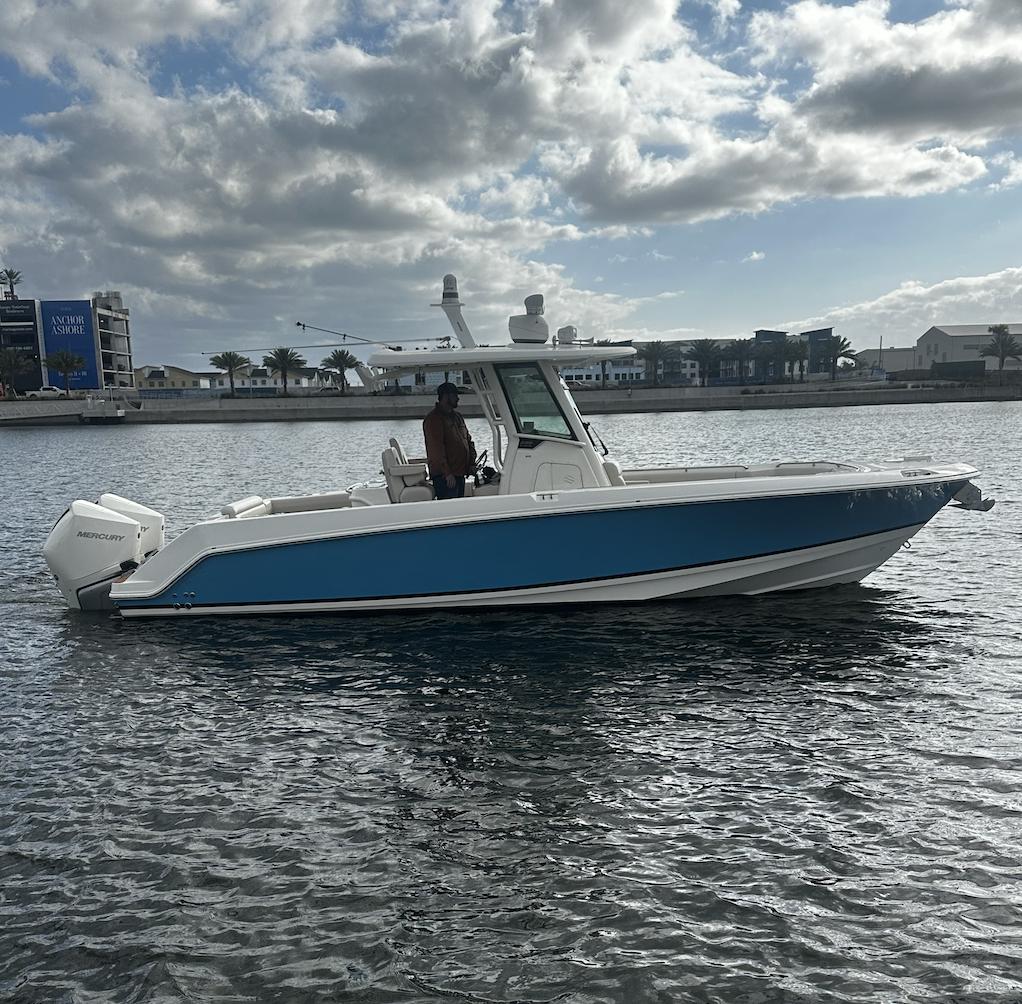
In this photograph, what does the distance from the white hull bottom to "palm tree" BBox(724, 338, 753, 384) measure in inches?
5084

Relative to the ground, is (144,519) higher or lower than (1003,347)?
lower

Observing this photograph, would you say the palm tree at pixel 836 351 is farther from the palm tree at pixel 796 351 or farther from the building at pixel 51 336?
the building at pixel 51 336

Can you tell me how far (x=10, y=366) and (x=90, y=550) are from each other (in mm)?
109995

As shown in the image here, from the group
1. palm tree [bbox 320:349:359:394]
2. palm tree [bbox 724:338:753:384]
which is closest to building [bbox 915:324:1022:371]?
palm tree [bbox 724:338:753:384]

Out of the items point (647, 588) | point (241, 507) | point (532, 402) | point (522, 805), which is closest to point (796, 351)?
point (532, 402)

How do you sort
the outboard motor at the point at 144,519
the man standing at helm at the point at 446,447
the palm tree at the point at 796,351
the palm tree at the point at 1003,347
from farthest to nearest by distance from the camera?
the palm tree at the point at 796,351
the palm tree at the point at 1003,347
the outboard motor at the point at 144,519
the man standing at helm at the point at 446,447

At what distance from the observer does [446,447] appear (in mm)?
10000

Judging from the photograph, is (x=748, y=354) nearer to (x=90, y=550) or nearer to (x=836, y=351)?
(x=836, y=351)

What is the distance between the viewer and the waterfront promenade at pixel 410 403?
89438 millimetres

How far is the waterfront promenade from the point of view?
89438 millimetres

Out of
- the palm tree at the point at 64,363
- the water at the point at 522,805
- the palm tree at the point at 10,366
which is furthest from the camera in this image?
the palm tree at the point at 64,363

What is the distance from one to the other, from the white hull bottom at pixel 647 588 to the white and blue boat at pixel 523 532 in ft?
0.07

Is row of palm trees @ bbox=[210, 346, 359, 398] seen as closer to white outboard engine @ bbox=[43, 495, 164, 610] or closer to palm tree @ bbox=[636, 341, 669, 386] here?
palm tree @ bbox=[636, 341, 669, 386]

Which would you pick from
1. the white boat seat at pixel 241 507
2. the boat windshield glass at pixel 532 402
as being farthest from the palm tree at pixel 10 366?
the boat windshield glass at pixel 532 402
